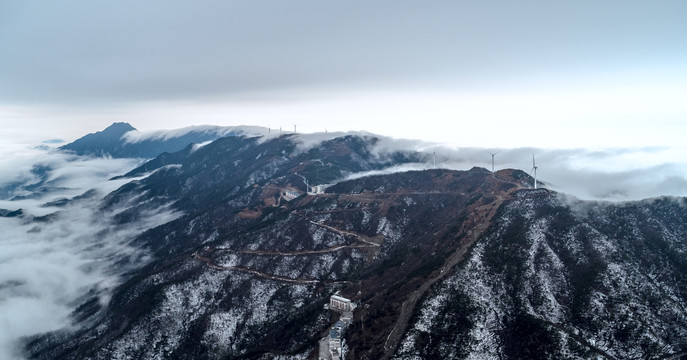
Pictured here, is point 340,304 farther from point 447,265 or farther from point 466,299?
point 466,299

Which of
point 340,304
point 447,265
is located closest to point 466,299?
point 447,265

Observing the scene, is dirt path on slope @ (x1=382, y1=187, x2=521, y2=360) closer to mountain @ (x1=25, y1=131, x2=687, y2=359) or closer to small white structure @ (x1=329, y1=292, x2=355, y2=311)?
mountain @ (x1=25, y1=131, x2=687, y2=359)

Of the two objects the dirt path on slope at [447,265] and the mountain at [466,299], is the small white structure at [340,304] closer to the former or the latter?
the mountain at [466,299]

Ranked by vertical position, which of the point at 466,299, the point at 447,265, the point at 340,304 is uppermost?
A: the point at 447,265

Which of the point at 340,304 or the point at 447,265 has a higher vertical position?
the point at 447,265

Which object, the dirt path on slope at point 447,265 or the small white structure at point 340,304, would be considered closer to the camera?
the dirt path on slope at point 447,265

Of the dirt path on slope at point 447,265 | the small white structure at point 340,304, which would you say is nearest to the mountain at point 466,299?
the dirt path on slope at point 447,265

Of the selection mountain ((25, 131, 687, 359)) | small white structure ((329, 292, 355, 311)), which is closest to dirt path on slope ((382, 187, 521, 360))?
mountain ((25, 131, 687, 359))

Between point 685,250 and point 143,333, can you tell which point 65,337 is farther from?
point 685,250

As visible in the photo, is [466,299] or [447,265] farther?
[447,265]

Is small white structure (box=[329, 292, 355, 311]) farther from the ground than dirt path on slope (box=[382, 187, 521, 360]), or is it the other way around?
dirt path on slope (box=[382, 187, 521, 360])

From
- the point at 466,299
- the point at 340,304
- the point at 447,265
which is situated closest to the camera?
the point at 466,299

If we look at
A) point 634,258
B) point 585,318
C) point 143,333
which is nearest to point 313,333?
point 143,333
